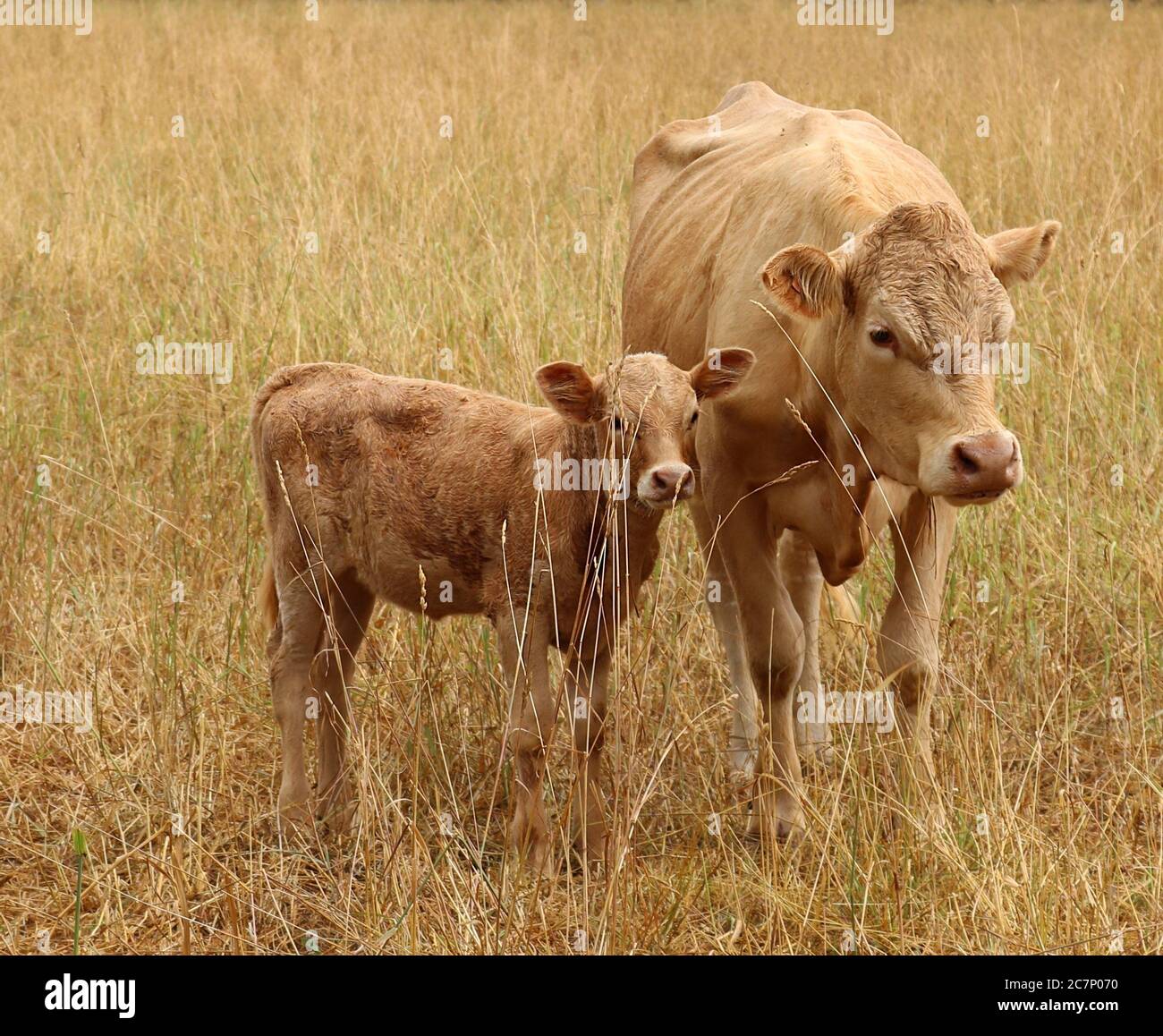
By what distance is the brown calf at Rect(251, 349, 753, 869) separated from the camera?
380cm

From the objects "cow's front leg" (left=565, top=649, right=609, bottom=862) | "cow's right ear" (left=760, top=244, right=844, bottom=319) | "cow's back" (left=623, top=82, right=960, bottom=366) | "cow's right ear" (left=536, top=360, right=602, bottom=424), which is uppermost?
"cow's back" (left=623, top=82, right=960, bottom=366)

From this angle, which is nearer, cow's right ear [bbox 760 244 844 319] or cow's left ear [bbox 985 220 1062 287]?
cow's right ear [bbox 760 244 844 319]

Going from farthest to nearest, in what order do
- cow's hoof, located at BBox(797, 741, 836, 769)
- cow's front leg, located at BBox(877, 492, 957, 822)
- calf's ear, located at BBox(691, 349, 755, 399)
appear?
cow's hoof, located at BBox(797, 741, 836, 769)
cow's front leg, located at BBox(877, 492, 957, 822)
calf's ear, located at BBox(691, 349, 755, 399)

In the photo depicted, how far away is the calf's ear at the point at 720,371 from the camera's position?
12.6 feet

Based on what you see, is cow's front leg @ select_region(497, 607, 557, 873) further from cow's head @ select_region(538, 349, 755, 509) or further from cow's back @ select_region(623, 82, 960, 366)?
cow's back @ select_region(623, 82, 960, 366)

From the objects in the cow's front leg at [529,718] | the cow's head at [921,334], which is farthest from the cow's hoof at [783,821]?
the cow's head at [921,334]

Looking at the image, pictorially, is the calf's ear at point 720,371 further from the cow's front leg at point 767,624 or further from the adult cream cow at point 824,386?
the cow's front leg at point 767,624

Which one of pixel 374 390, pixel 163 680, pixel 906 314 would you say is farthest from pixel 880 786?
pixel 163 680

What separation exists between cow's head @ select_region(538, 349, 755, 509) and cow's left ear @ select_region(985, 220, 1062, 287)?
0.68 meters

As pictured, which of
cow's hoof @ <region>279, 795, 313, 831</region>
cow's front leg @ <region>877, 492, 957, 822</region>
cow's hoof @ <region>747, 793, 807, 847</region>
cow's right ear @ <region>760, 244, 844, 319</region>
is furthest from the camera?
cow's front leg @ <region>877, 492, 957, 822</region>

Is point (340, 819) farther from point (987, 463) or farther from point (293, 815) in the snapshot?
point (987, 463)

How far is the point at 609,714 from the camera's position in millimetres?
4309

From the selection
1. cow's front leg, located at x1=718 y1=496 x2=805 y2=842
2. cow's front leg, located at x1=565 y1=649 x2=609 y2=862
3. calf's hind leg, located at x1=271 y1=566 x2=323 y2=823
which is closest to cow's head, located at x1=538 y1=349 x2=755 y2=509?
cow's front leg, located at x1=565 y1=649 x2=609 y2=862

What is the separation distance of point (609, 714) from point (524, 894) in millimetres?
706
